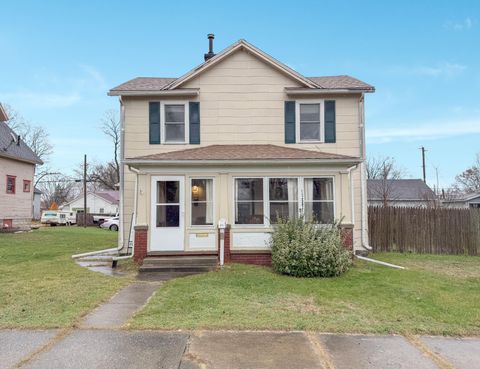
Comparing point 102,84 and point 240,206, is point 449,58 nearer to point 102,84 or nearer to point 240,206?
point 240,206

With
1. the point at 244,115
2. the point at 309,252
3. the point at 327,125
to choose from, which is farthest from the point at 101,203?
the point at 309,252

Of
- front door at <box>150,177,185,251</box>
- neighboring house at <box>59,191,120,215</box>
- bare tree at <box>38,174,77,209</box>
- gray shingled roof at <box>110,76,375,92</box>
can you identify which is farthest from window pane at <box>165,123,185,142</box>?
bare tree at <box>38,174,77,209</box>

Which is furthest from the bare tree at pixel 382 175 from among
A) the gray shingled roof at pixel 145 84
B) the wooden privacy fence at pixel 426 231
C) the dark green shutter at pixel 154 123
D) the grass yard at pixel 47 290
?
the grass yard at pixel 47 290

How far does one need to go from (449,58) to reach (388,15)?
5.16 metres

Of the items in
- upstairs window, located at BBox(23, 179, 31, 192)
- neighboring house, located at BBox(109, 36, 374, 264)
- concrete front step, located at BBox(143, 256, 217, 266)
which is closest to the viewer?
concrete front step, located at BBox(143, 256, 217, 266)

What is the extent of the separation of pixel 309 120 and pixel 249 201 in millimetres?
3812

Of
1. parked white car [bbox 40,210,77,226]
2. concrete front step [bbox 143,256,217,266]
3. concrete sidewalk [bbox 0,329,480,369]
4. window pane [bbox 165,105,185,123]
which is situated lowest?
concrete sidewalk [bbox 0,329,480,369]

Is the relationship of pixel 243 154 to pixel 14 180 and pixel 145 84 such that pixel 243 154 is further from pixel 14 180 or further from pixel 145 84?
pixel 14 180

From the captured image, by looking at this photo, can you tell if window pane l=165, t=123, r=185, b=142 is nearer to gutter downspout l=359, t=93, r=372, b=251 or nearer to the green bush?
the green bush

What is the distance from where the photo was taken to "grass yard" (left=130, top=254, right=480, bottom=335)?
4934 millimetres

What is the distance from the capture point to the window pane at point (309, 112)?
11.9 meters

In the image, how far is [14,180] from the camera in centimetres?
2120

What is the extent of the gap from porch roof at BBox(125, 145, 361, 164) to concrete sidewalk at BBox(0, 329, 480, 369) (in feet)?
18.4

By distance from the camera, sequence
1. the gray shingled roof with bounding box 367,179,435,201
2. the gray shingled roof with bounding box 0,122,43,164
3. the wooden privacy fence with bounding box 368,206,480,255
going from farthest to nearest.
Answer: the gray shingled roof with bounding box 367,179,435,201 → the gray shingled roof with bounding box 0,122,43,164 → the wooden privacy fence with bounding box 368,206,480,255
